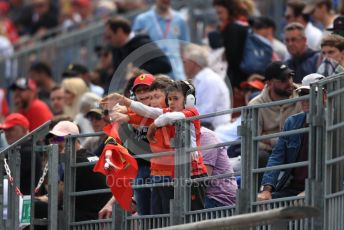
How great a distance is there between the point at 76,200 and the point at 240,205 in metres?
2.62

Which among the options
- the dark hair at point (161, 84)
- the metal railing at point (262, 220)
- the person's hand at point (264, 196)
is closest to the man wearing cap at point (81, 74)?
the dark hair at point (161, 84)

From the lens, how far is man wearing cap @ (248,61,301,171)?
47.5 feet

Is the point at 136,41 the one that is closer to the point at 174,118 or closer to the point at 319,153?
the point at 174,118

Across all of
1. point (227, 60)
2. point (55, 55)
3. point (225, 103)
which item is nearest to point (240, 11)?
point (227, 60)

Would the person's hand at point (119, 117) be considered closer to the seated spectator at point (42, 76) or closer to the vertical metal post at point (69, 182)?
the vertical metal post at point (69, 182)

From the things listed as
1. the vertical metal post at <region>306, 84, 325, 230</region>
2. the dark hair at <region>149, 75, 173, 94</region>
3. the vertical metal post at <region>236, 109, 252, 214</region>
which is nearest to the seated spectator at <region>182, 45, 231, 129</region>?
the dark hair at <region>149, 75, 173, 94</region>

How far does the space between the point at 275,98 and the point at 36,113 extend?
624cm

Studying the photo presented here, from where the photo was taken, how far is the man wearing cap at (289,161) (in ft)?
42.0

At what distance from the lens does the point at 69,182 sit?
1438 cm

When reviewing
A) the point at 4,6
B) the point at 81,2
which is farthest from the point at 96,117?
the point at 4,6

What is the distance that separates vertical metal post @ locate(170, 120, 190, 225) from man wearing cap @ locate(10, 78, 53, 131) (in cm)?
716

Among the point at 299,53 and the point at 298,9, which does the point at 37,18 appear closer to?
the point at 298,9

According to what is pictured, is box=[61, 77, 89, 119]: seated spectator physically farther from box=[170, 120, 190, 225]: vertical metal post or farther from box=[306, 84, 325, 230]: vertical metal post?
box=[306, 84, 325, 230]: vertical metal post

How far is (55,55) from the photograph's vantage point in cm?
2441
